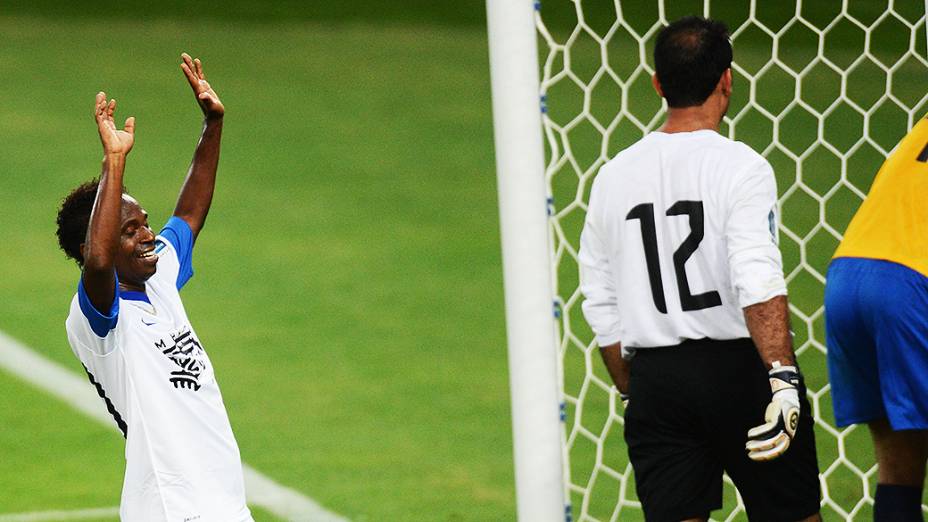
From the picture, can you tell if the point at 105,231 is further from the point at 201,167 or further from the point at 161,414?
the point at 201,167

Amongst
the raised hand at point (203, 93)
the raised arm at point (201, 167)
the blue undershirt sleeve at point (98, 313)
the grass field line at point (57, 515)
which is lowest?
the grass field line at point (57, 515)

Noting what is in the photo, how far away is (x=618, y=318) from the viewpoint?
3283mm

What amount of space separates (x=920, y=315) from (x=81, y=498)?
308 cm

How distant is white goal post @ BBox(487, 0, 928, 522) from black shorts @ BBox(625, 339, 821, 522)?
1.90ft

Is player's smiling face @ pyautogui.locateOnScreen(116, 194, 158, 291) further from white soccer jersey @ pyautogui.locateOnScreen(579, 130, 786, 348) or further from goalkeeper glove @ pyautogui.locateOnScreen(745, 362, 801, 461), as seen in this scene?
goalkeeper glove @ pyautogui.locateOnScreen(745, 362, 801, 461)

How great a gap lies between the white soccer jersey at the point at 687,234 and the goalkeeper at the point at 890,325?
0.28 metres

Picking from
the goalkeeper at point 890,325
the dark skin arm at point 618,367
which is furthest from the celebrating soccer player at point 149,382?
the goalkeeper at point 890,325

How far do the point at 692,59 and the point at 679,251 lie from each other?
409 millimetres

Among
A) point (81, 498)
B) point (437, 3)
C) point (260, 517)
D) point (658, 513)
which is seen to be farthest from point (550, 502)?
point (437, 3)

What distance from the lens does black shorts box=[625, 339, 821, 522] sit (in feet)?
10.1

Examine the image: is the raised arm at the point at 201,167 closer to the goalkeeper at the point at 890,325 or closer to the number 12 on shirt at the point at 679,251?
the number 12 on shirt at the point at 679,251

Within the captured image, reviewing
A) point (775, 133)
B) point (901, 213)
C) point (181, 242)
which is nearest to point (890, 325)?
point (901, 213)

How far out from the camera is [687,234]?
10.1 feet

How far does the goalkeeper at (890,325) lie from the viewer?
10.3 ft
